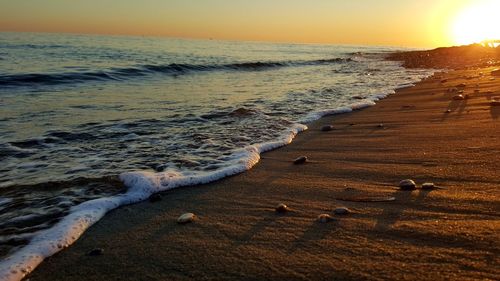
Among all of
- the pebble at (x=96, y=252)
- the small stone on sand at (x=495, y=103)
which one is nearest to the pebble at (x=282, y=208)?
the pebble at (x=96, y=252)

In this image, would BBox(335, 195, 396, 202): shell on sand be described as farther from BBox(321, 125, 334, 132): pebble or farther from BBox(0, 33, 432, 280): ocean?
BBox(321, 125, 334, 132): pebble

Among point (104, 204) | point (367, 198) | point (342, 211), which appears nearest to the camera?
point (342, 211)

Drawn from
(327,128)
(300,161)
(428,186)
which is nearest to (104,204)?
(300,161)

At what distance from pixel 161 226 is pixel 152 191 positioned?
0.91 metres

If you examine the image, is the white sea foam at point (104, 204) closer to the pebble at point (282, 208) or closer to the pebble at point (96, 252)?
the pebble at point (96, 252)

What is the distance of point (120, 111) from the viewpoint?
930 cm

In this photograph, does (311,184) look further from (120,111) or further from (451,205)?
(120,111)

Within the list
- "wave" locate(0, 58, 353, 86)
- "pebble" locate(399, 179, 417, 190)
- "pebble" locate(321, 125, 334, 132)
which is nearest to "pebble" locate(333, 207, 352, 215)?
"pebble" locate(399, 179, 417, 190)

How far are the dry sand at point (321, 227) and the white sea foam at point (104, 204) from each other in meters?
0.09

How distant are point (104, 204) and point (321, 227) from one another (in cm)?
191

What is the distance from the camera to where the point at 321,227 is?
9.70 feet

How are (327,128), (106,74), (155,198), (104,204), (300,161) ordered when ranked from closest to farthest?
(104,204) < (155,198) < (300,161) < (327,128) < (106,74)

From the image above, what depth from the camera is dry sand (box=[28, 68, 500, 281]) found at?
2379mm

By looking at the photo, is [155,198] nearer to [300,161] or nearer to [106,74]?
[300,161]
